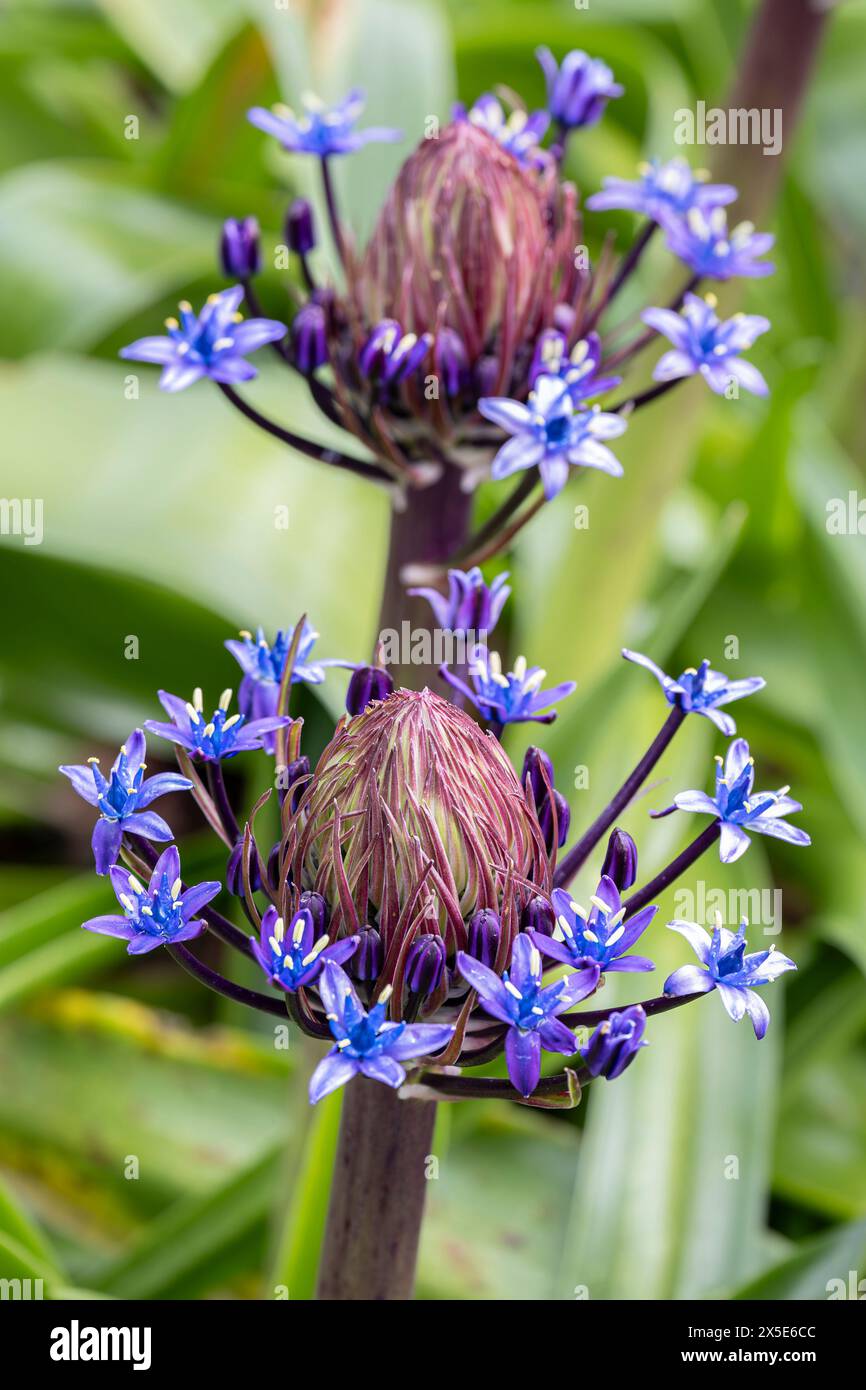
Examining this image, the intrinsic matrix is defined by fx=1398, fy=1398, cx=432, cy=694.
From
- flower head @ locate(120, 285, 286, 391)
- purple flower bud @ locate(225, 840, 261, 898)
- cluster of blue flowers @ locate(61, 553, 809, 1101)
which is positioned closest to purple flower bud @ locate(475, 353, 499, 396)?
flower head @ locate(120, 285, 286, 391)

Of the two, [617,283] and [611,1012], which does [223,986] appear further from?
[617,283]

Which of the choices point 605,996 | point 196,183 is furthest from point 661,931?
point 196,183

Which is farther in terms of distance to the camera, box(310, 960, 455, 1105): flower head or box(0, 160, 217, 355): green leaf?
box(0, 160, 217, 355): green leaf

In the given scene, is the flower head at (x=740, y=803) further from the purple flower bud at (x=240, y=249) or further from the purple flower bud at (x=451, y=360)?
the purple flower bud at (x=240, y=249)

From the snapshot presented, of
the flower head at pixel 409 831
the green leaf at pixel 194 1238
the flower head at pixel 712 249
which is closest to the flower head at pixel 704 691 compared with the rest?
the flower head at pixel 409 831

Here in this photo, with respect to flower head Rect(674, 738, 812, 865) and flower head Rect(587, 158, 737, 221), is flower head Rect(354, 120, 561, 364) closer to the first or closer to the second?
flower head Rect(587, 158, 737, 221)

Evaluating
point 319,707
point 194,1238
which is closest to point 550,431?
point 319,707
